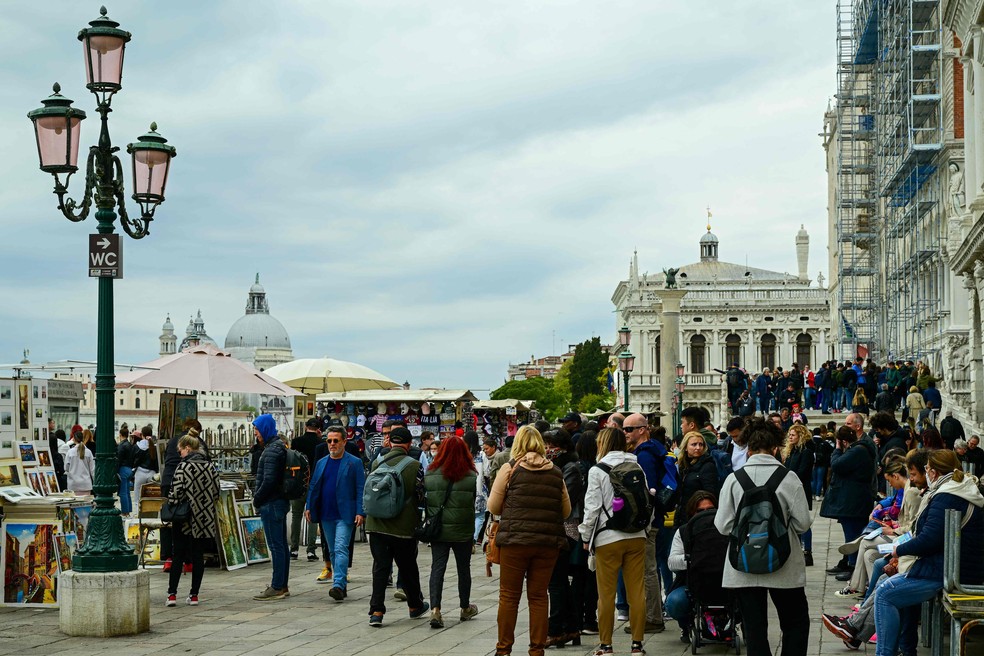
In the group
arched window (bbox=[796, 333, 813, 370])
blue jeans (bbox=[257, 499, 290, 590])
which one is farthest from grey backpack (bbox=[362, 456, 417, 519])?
arched window (bbox=[796, 333, 813, 370])

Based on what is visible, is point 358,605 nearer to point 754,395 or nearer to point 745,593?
point 745,593

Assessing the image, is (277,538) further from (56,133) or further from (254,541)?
(56,133)

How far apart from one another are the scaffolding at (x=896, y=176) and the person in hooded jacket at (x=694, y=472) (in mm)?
22237

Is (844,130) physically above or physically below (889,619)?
above

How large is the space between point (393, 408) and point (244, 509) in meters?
12.6

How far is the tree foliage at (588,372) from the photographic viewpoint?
106 m

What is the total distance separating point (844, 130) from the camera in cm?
5019

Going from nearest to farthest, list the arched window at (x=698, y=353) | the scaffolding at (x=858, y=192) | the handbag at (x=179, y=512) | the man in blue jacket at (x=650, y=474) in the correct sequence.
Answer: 1. the man in blue jacket at (x=650, y=474)
2. the handbag at (x=179, y=512)
3. the scaffolding at (x=858, y=192)
4. the arched window at (x=698, y=353)

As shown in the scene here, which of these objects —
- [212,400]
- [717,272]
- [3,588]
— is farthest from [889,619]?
[212,400]

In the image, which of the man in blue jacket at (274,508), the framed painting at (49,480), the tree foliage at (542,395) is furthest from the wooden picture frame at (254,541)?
the tree foliage at (542,395)

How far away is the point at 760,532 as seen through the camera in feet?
23.3

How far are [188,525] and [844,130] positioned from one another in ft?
141

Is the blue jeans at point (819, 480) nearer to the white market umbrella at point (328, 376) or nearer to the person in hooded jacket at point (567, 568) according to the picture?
the white market umbrella at point (328, 376)

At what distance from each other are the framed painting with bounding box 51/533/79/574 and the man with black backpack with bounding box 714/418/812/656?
699cm
